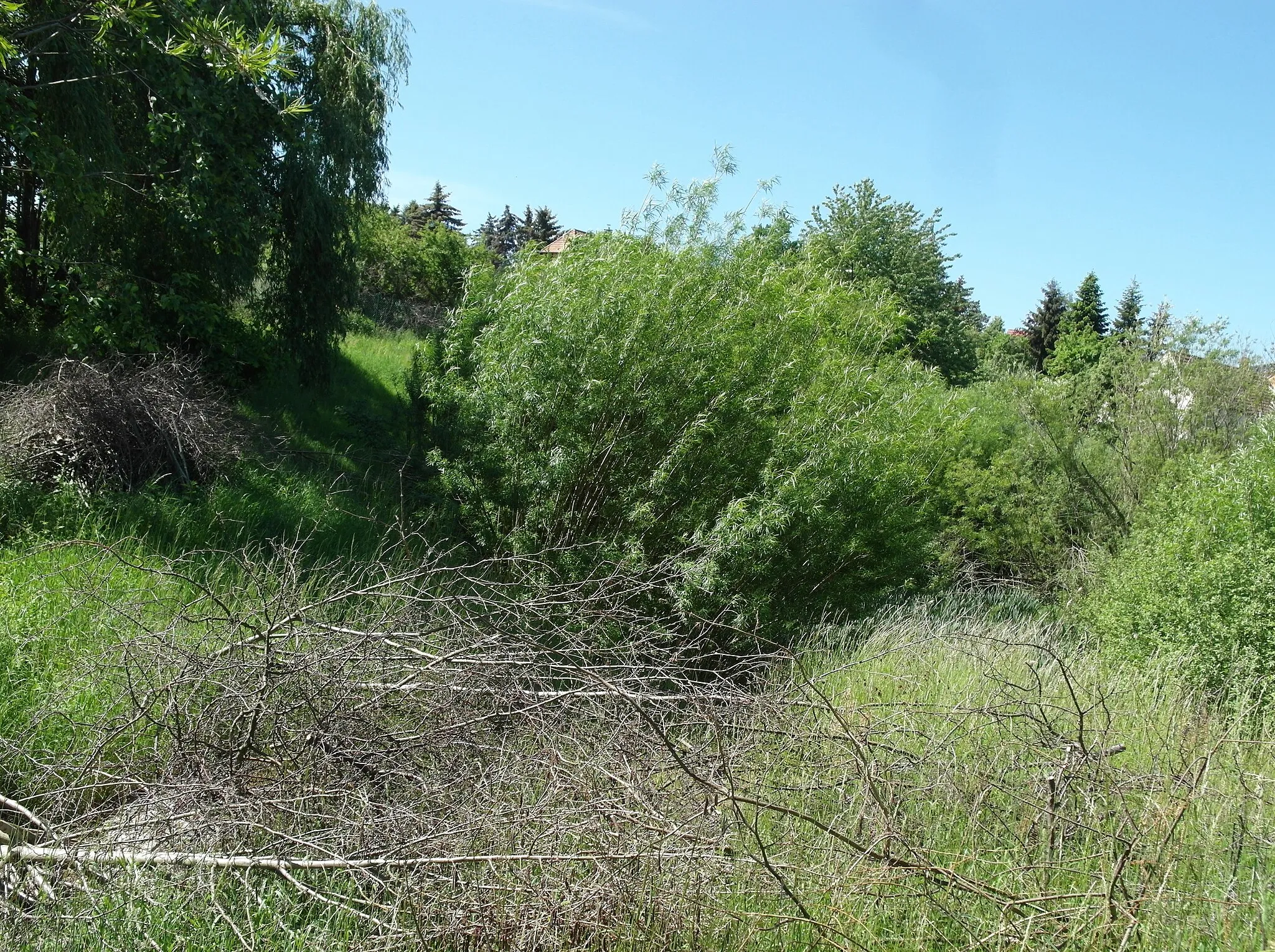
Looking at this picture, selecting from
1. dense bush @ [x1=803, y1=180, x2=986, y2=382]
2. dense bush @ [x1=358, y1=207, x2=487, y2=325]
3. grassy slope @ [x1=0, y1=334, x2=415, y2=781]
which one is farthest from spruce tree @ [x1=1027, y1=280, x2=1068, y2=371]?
grassy slope @ [x1=0, y1=334, x2=415, y2=781]

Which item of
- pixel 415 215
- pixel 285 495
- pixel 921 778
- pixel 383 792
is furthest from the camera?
pixel 415 215

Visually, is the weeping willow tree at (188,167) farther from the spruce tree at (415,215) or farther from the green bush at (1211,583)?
the spruce tree at (415,215)

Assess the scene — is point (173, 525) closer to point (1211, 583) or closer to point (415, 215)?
point (1211, 583)

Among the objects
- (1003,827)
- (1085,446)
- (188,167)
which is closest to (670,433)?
(1003,827)

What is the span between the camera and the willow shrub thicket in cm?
848

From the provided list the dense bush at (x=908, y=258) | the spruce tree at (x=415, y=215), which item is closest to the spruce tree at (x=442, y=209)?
the spruce tree at (x=415, y=215)

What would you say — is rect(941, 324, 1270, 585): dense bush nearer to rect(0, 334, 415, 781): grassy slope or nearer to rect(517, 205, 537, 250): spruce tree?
rect(0, 334, 415, 781): grassy slope

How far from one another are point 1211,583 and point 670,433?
4.83 m

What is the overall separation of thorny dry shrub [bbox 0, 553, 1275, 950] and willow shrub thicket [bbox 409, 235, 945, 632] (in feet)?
10.4

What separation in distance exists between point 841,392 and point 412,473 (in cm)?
514

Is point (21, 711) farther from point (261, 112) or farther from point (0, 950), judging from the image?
point (261, 112)

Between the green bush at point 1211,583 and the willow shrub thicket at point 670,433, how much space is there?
7.48ft

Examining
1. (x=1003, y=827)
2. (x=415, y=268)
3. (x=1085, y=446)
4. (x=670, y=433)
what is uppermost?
(x=415, y=268)

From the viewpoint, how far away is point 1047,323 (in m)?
54.3
